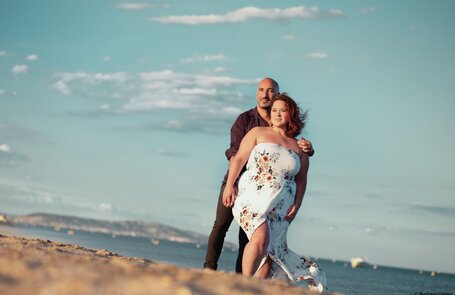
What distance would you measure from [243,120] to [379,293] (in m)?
50.6

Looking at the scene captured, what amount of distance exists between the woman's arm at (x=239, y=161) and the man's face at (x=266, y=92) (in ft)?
1.87

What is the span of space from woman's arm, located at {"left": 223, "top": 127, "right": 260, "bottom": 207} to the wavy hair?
1.13ft

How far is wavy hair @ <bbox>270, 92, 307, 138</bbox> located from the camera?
712 centimetres

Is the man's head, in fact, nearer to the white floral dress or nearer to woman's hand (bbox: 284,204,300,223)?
the white floral dress

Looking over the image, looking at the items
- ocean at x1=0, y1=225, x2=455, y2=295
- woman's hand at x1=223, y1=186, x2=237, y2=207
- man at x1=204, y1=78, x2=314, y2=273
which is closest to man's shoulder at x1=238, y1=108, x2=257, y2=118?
man at x1=204, y1=78, x2=314, y2=273

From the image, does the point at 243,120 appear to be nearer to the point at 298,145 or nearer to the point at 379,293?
the point at 298,145

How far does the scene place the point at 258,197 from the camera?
7.05 metres

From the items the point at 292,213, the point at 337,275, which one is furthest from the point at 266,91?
the point at 337,275

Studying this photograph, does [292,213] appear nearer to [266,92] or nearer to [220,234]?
[220,234]

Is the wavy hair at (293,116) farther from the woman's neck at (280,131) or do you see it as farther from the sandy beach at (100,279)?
the sandy beach at (100,279)

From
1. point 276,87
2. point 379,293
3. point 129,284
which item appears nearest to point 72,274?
point 129,284

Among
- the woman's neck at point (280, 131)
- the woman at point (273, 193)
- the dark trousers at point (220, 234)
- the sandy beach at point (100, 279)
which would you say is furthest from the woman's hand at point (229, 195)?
the sandy beach at point (100, 279)

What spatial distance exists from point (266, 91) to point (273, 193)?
4.04ft

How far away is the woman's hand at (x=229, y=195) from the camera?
289 inches
